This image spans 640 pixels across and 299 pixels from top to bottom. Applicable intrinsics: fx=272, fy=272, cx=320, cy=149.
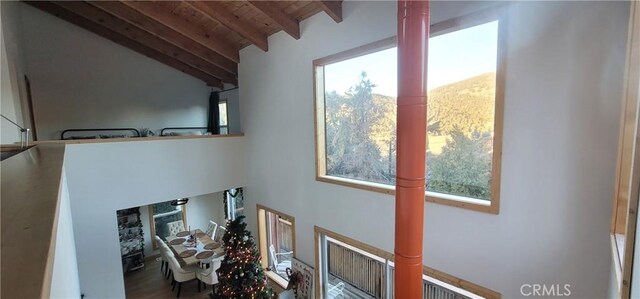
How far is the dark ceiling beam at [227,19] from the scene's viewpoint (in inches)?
156

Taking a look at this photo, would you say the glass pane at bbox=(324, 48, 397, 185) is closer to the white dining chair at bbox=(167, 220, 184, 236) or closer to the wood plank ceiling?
the wood plank ceiling

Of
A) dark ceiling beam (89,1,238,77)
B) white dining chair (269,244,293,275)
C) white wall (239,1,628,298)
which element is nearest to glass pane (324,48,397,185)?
white wall (239,1,628,298)

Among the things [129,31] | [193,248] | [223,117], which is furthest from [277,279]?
[129,31]

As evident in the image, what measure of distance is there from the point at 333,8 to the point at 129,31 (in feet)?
16.0

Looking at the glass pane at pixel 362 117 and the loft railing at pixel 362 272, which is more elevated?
the glass pane at pixel 362 117

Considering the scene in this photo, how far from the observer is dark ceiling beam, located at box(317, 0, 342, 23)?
363cm

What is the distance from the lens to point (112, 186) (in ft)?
15.1

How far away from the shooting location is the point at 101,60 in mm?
6574

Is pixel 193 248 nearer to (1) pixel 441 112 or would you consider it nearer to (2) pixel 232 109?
(2) pixel 232 109

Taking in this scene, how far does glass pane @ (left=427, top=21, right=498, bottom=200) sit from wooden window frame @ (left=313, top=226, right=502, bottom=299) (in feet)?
3.06

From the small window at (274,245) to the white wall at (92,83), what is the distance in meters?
4.16

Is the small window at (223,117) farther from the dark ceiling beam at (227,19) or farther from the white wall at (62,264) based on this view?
the white wall at (62,264)

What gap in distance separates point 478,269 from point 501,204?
744 millimetres

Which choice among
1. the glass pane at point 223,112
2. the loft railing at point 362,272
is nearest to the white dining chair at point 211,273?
the loft railing at point 362,272
